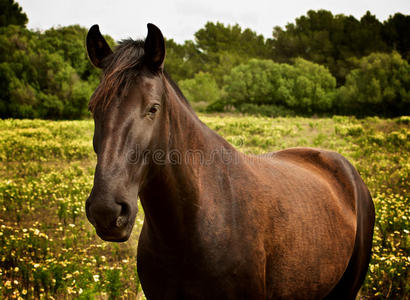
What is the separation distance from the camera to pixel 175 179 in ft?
5.53

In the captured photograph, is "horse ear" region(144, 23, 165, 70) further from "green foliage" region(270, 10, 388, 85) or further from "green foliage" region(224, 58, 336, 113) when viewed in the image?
"green foliage" region(270, 10, 388, 85)

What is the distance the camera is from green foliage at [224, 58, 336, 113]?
123 ft

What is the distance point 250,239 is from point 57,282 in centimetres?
263

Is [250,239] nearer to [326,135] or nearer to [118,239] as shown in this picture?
[118,239]

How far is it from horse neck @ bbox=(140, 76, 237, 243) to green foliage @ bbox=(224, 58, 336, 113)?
38.0 m

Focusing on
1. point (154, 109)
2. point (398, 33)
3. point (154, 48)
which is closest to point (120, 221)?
point (154, 109)

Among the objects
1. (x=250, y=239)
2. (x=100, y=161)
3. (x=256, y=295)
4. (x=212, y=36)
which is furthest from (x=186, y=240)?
(x=212, y=36)

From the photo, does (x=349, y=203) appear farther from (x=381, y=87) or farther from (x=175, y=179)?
(x=381, y=87)

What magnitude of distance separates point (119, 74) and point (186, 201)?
0.75 metres

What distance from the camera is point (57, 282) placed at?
3398 millimetres

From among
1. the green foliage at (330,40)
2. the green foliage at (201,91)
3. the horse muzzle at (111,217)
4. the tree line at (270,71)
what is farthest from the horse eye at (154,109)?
the green foliage at (330,40)

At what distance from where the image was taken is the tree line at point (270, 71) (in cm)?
3081

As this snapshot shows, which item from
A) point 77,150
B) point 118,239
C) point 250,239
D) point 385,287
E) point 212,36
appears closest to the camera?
point 118,239

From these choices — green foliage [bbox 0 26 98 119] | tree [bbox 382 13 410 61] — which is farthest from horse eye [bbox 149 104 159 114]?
tree [bbox 382 13 410 61]
